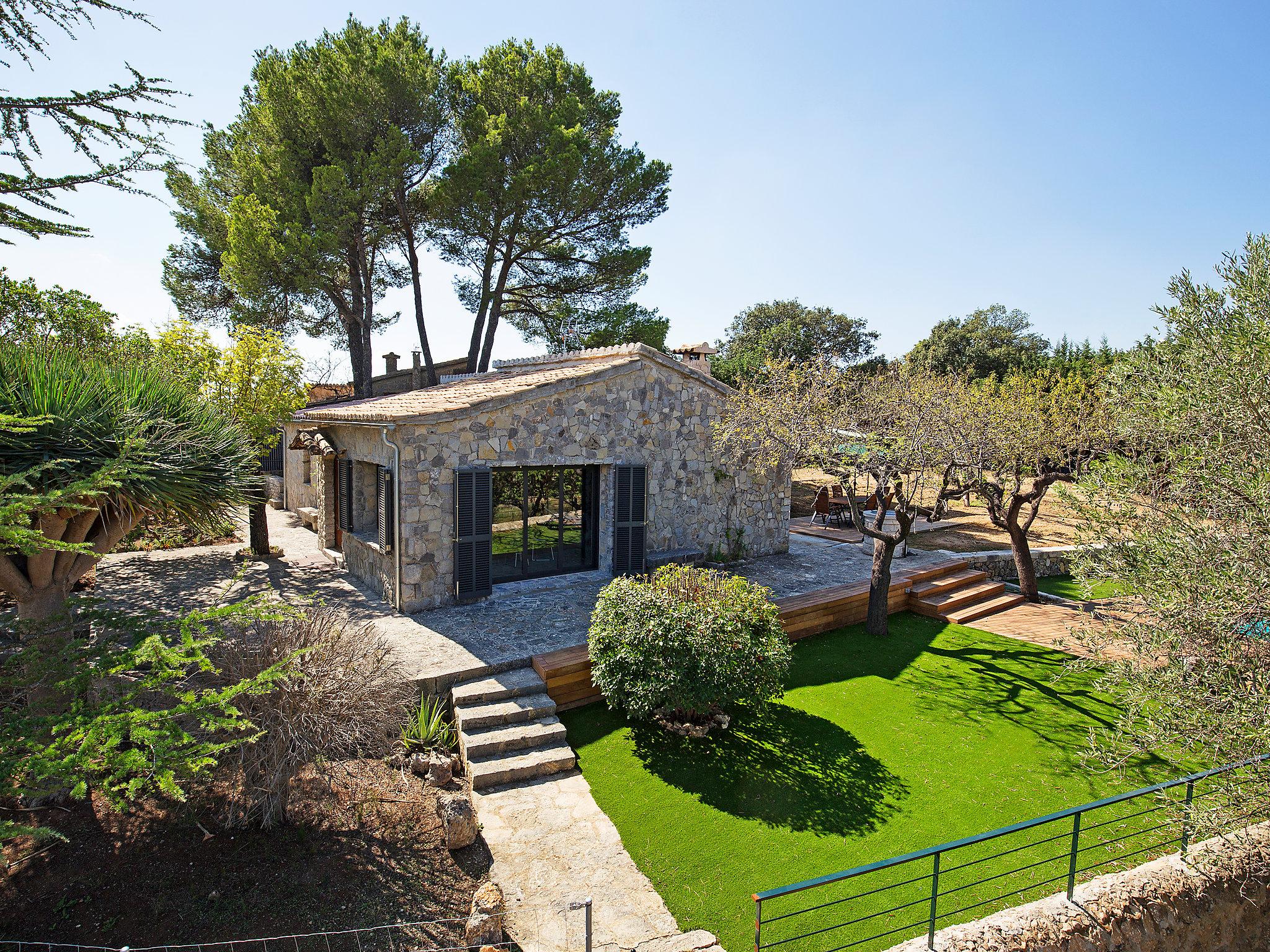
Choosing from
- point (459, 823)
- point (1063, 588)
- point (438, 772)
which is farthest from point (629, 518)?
point (1063, 588)

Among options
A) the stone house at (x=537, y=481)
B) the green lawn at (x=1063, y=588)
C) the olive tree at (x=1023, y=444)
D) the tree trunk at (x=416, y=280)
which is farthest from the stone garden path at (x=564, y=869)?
the tree trunk at (x=416, y=280)

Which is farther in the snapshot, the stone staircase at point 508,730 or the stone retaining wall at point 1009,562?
the stone retaining wall at point 1009,562

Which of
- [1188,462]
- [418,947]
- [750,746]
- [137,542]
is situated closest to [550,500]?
[750,746]

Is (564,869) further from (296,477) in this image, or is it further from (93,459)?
(296,477)

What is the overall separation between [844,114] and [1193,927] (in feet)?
41.5

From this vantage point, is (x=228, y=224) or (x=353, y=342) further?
(x=353, y=342)

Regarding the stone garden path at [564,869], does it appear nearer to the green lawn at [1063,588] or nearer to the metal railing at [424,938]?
the metal railing at [424,938]

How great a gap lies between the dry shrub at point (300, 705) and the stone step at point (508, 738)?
798 millimetres

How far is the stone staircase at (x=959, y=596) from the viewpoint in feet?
37.9

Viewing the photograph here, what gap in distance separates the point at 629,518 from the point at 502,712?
17.2 ft

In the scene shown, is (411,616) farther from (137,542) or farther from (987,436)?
(987,436)

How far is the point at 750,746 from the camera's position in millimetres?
6973

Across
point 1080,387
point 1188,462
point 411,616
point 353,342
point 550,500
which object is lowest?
point 411,616

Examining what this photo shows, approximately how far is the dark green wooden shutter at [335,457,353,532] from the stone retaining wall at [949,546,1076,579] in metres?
13.0
